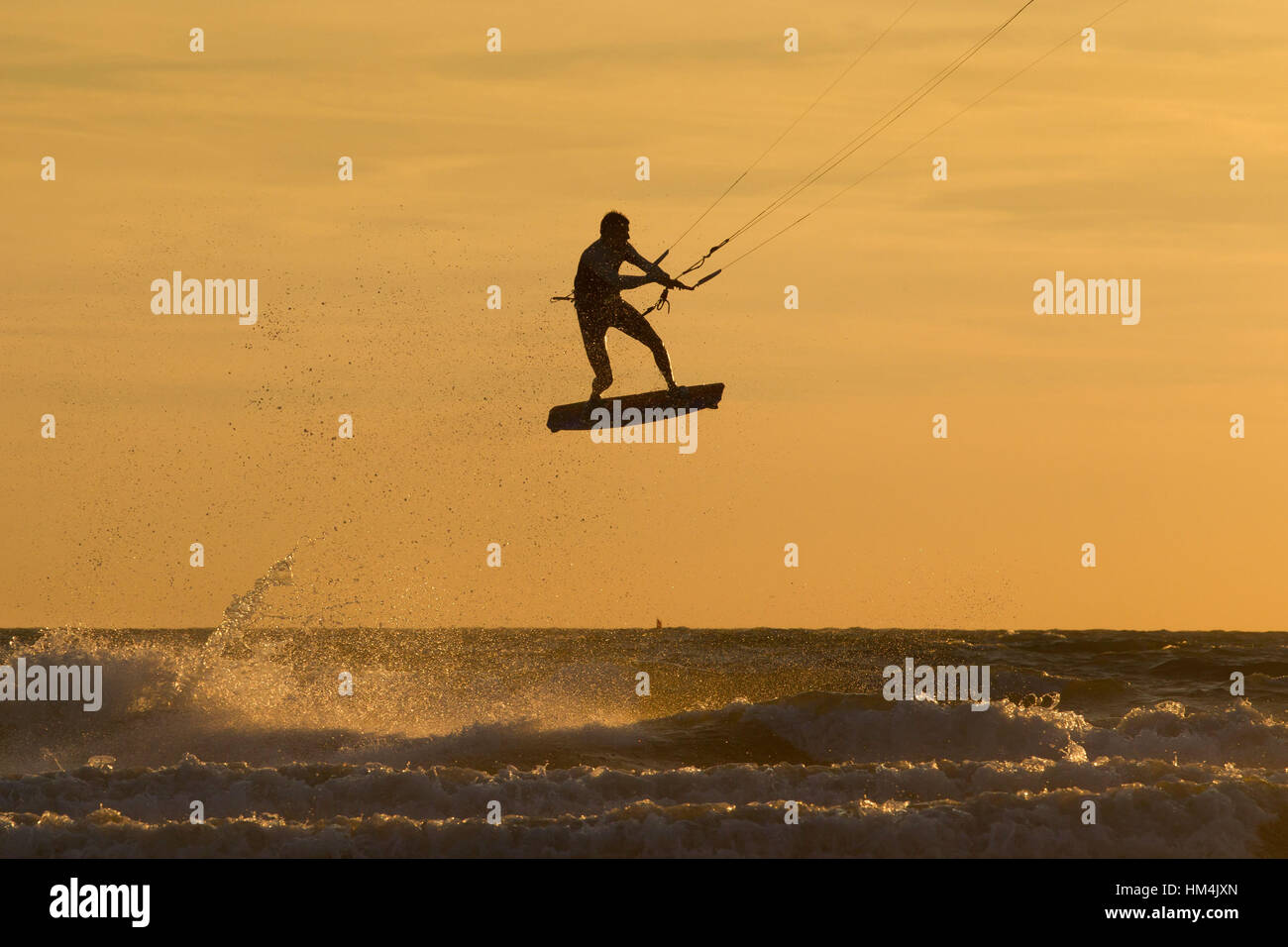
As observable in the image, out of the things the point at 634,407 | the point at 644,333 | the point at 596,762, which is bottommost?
the point at 596,762

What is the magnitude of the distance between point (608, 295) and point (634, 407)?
141cm

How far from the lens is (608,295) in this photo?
1678 cm

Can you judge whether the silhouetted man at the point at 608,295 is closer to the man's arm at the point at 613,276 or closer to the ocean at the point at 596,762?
the man's arm at the point at 613,276

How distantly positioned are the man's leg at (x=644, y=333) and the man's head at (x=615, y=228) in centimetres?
83

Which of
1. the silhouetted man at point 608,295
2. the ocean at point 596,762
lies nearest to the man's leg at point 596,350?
the silhouetted man at point 608,295

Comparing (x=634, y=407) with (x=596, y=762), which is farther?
(x=596, y=762)

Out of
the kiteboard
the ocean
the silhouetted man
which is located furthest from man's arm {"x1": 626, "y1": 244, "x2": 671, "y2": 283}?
the ocean

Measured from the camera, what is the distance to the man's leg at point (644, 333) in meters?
17.0

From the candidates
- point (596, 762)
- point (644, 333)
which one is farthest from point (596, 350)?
point (596, 762)

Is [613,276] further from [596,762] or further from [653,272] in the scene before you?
[596,762]

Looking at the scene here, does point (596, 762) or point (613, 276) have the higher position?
point (613, 276)

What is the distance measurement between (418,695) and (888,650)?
25765 millimetres
